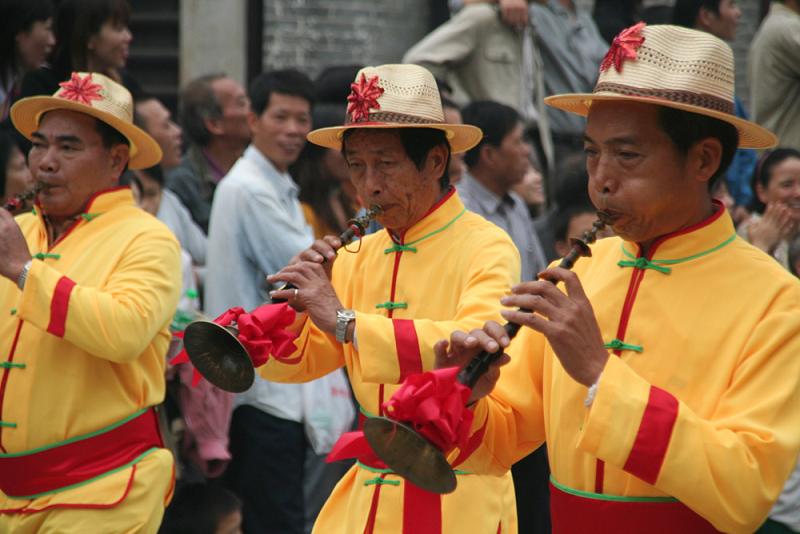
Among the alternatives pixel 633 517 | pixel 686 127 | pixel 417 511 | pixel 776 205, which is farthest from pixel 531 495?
pixel 686 127

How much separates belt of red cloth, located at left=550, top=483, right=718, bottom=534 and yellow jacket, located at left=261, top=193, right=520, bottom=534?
997 mm

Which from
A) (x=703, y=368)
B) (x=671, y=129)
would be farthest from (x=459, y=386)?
(x=671, y=129)

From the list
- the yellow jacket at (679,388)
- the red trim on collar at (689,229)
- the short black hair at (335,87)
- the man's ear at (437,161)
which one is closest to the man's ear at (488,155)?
the short black hair at (335,87)

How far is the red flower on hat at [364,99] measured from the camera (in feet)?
15.5

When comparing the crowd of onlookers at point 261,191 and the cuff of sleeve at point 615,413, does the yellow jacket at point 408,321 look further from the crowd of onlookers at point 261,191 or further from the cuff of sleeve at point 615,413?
the crowd of onlookers at point 261,191

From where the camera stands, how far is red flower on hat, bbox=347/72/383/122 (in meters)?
4.72

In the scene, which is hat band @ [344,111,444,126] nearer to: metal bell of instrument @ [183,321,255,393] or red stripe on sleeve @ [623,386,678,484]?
metal bell of instrument @ [183,321,255,393]

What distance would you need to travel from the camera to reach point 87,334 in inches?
200

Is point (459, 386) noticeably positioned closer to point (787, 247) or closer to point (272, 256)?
point (272, 256)

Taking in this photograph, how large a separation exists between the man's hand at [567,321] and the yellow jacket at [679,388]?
0.05 m

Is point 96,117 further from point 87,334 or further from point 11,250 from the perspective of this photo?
point 87,334

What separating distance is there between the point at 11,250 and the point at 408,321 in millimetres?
1692

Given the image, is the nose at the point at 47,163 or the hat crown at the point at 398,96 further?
the nose at the point at 47,163

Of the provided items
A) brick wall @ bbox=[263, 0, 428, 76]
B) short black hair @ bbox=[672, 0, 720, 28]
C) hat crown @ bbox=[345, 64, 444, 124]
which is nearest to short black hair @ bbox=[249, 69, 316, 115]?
hat crown @ bbox=[345, 64, 444, 124]
